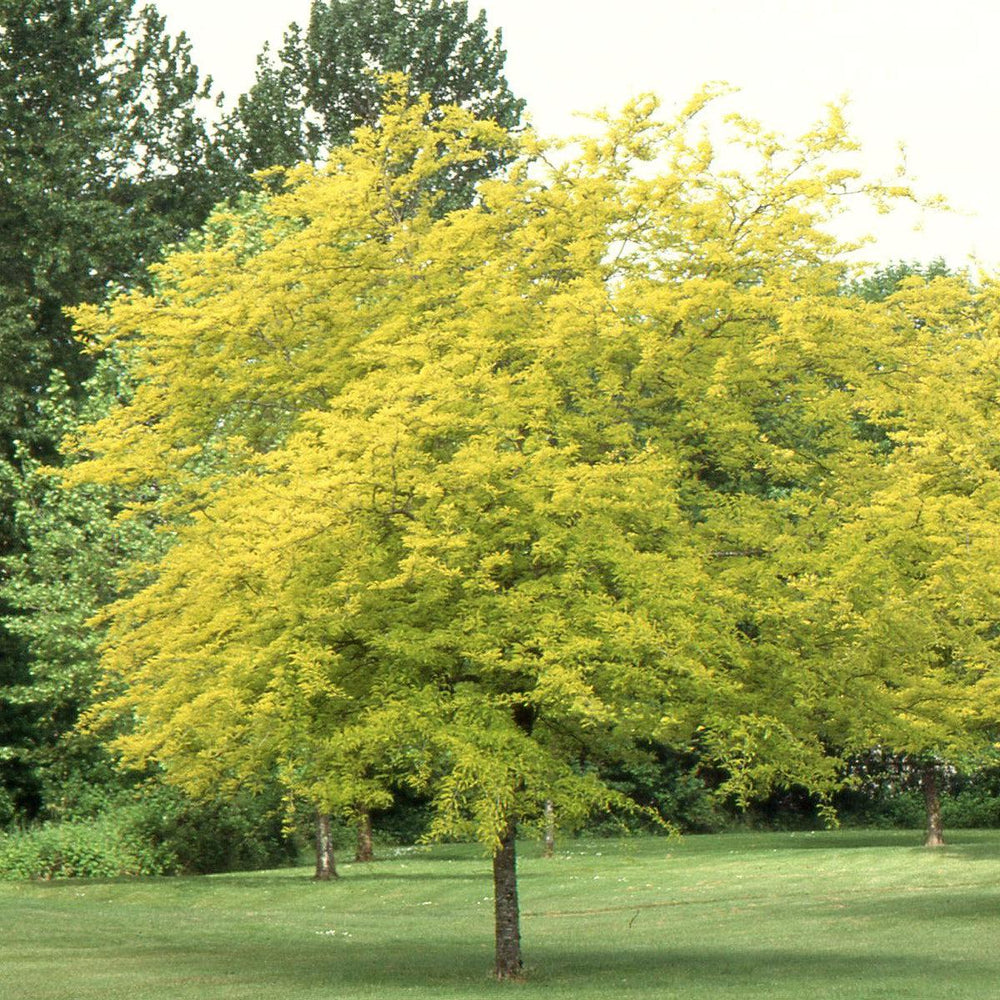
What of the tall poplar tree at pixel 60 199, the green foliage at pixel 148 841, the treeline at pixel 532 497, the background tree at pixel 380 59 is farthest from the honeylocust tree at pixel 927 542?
the background tree at pixel 380 59

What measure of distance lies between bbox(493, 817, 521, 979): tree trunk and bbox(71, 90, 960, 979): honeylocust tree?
40mm

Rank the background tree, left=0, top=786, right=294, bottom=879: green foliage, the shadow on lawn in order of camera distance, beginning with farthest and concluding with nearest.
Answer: the background tree → left=0, top=786, right=294, bottom=879: green foliage → the shadow on lawn

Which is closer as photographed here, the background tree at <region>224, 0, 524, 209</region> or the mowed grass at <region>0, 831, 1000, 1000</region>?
the mowed grass at <region>0, 831, 1000, 1000</region>

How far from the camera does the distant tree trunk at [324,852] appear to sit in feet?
117

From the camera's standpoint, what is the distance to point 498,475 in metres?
18.0

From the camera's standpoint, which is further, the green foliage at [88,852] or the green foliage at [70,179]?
the green foliage at [70,179]

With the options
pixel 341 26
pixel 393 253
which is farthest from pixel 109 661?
pixel 341 26

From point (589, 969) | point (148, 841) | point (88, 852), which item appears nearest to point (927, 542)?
point (589, 969)

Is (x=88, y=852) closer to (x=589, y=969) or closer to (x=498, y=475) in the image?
(x=589, y=969)

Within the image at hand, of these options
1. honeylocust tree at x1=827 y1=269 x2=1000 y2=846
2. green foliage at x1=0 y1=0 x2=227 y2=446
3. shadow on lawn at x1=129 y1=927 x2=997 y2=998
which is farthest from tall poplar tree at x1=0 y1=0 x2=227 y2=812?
honeylocust tree at x1=827 y1=269 x2=1000 y2=846

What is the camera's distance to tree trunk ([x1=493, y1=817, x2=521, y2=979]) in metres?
20.2

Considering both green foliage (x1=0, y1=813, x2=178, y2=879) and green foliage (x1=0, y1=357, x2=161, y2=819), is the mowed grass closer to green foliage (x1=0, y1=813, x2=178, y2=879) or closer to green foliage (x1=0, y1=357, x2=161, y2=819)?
green foliage (x1=0, y1=813, x2=178, y2=879)

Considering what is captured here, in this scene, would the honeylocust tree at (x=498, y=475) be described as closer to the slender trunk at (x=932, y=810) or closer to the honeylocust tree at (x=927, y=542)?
the honeylocust tree at (x=927, y=542)

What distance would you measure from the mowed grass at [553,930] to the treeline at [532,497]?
83.0 inches
